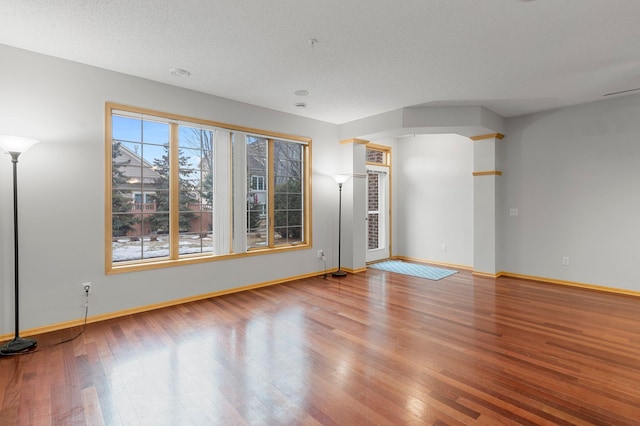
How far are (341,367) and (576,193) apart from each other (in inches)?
184

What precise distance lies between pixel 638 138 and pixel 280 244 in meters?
5.35

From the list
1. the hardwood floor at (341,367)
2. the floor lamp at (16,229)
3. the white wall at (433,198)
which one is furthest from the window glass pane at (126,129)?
the white wall at (433,198)

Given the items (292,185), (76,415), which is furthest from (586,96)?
(76,415)

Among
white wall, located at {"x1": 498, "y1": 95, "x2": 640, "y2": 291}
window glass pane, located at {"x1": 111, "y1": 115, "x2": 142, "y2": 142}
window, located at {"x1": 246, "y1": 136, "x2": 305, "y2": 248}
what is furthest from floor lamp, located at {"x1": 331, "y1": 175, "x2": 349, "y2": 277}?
window glass pane, located at {"x1": 111, "y1": 115, "x2": 142, "y2": 142}

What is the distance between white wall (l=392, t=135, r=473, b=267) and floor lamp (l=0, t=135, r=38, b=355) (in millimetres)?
6112

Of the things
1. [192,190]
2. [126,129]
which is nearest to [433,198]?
[192,190]

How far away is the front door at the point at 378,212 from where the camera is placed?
22.4ft

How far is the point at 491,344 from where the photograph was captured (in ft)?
9.27

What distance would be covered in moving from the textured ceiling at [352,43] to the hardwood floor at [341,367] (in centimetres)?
274

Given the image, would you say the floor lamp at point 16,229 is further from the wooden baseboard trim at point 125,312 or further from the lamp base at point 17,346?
the wooden baseboard trim at point 125,312

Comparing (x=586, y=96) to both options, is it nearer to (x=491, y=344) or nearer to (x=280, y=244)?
(x=491, y=344)

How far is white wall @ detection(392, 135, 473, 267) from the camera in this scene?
6051 millimetres

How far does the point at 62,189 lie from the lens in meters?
3.23

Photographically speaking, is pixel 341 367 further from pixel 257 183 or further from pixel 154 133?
pixel 154 133
